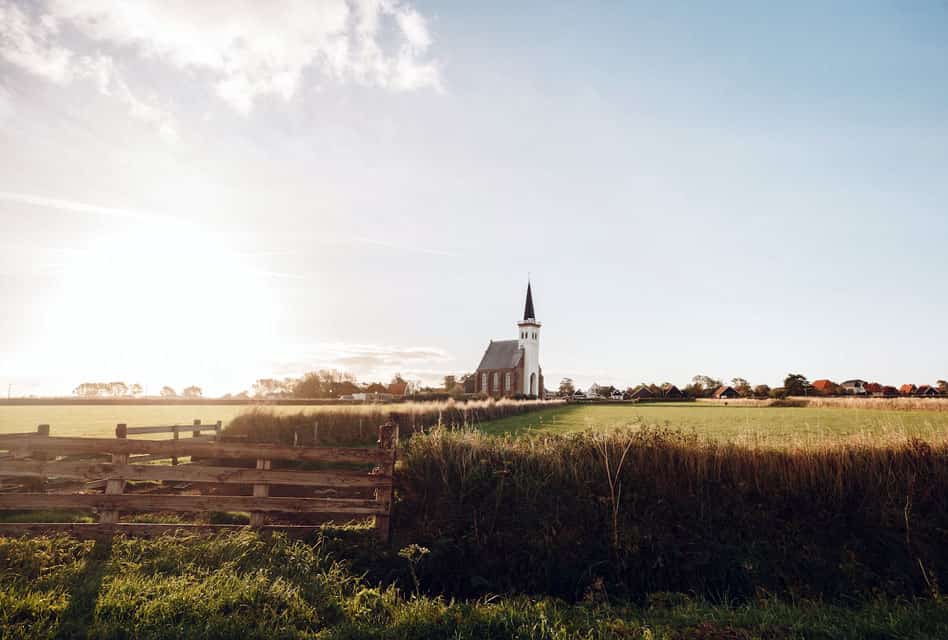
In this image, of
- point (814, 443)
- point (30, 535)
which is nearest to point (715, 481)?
point (814, 443)

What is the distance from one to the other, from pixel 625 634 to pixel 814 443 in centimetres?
704

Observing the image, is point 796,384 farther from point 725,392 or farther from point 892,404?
point 892,404

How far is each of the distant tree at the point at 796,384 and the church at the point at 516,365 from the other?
145ft

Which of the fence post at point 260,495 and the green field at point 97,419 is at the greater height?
the fence post at point 260,495

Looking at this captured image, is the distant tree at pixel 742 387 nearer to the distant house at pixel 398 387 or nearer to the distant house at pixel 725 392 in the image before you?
the distant house at pixel 725 392

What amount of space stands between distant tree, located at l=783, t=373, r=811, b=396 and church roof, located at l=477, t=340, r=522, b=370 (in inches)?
1886

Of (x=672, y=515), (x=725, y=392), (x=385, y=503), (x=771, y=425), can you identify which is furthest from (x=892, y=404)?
(x=725, y=392)

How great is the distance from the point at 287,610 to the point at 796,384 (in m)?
107

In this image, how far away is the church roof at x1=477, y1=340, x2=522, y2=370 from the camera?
8867 centimetres

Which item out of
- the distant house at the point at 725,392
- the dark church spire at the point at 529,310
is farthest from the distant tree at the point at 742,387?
the dark church spire at the point at 529,310

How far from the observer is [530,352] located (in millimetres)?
89250

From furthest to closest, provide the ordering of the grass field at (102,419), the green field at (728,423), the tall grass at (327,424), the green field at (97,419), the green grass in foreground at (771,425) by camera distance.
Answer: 1. the green field at (97,419)
2. the grass field at (102,419)
3. the tall grass at (327,424)
4. the green field at (728,423)
5. the green grass in foreground at (771,425)

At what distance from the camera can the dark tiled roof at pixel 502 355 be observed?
291 feet

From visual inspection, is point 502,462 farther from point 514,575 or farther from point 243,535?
point 243,535
